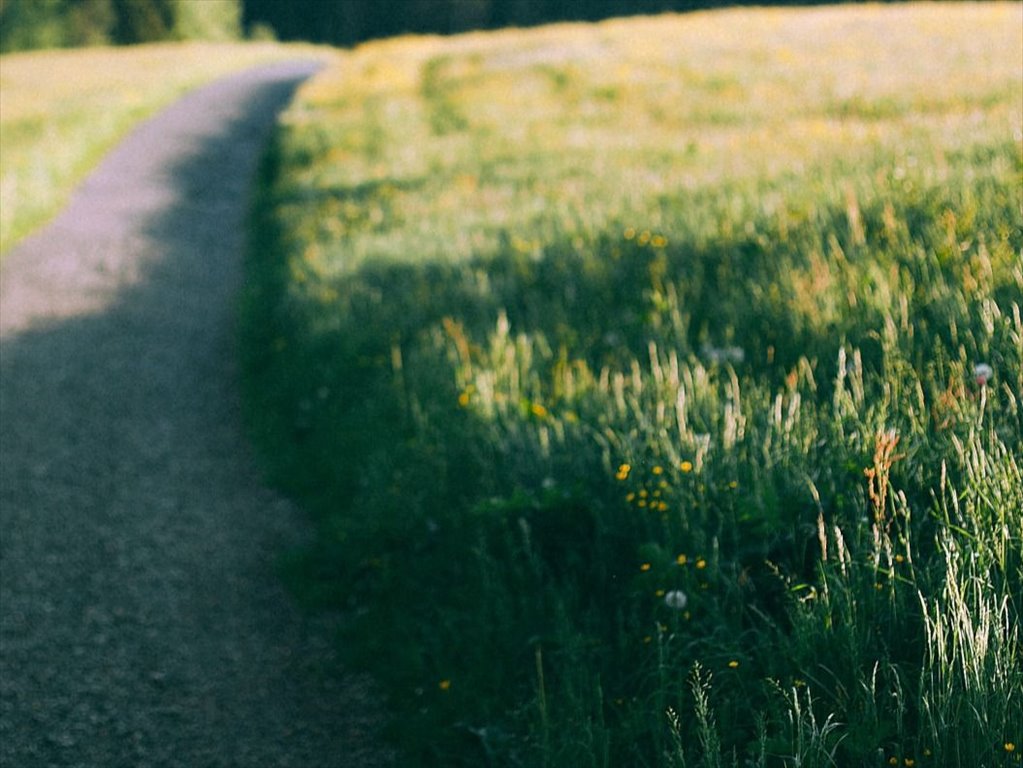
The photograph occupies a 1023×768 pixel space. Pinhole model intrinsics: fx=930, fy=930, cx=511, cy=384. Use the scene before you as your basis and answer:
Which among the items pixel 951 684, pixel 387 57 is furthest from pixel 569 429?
pixel 387 57

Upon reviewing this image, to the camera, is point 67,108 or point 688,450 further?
point 67,108

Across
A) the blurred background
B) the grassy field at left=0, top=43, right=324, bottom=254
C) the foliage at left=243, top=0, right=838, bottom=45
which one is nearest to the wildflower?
the grassy field at left=0, top=43, right=324, bottom=254

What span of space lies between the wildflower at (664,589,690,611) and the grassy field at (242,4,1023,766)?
2 cm

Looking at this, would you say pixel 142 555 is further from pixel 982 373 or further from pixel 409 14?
pixel 409 14

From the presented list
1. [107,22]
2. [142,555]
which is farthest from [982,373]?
[107,22]

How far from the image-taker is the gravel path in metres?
3.54

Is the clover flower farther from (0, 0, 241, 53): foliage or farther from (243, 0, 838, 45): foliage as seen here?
(243, 0, 838, 45): foliage

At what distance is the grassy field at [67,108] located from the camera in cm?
1312

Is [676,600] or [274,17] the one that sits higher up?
[274,17]

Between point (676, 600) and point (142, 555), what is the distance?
295 cm

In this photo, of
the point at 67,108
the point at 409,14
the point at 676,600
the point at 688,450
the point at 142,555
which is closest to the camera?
the point at 676,600

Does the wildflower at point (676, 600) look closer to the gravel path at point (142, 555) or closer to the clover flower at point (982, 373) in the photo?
the gravel path at point (142, 555)

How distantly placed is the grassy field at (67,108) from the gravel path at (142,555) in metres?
3.17

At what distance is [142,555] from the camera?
15.8 feet
